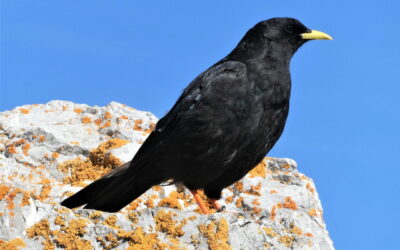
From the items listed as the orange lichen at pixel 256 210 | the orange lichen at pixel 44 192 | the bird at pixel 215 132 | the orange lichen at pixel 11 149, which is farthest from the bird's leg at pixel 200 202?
the orange lichen at pixel 11 149

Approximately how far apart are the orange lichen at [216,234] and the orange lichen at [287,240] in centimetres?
59

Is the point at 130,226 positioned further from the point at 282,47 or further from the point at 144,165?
the point at 282,47

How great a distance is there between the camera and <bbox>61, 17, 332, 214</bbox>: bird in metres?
6.28

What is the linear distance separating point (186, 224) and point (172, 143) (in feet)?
5.23

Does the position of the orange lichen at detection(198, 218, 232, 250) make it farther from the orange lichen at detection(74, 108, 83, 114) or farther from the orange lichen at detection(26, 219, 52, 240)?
the orange lichen at detection(74, 108, 83, 114)

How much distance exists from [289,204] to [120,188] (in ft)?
5.77

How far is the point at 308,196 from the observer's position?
6.87 m

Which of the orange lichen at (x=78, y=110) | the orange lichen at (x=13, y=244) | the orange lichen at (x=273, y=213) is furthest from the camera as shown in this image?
the orange lichen at (x=78, y=110)

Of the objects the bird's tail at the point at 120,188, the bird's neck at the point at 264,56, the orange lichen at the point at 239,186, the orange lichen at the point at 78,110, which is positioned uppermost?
the orange lichen at the point at 78,110

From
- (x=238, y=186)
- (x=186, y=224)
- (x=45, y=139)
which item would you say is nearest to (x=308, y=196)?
(x=238, y=186)

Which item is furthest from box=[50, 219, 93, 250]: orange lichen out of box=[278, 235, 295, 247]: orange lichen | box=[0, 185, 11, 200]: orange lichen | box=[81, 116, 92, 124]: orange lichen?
box=[81, 116, 92, 124]: orange lichen

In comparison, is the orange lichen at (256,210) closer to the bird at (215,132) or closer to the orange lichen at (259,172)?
the bird at (215,132)

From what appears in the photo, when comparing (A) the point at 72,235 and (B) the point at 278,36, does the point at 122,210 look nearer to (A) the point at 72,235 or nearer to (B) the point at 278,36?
A: (A) the point at 72,235

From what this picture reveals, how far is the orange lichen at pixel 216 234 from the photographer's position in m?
4.94
